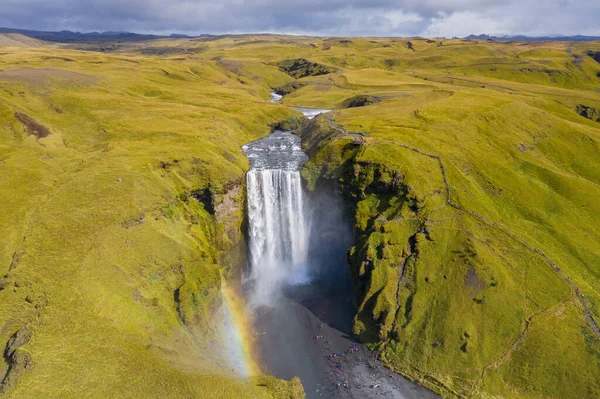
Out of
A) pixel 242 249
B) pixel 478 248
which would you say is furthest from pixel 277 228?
pixel 478 248

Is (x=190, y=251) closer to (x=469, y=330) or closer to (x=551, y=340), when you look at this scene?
(x=469, y=330)

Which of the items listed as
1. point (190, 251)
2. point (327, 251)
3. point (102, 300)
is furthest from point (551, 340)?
point (102, 300)

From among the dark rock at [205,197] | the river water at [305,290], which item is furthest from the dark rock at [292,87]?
the dark rock at [205,197]

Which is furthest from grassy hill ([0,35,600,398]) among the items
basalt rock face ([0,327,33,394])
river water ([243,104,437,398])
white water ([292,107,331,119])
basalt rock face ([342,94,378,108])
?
white water ([292,107,331,119])

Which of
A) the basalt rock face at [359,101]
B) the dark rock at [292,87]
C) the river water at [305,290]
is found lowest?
the river water at [305,290]

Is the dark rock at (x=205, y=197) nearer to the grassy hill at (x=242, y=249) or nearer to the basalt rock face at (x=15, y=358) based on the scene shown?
the grassy hill at (x=242, y=249)

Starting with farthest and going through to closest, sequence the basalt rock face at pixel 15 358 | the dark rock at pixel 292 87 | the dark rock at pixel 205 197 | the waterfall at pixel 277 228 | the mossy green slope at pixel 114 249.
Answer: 1. the dark rock at pixel 292 87
2. the waterfall at pixel 277 228
3. the dark rock at pixel 205 197
4. the mossy green slope at pixel 114 249
5. the basalt rock face at pixel 15 358
